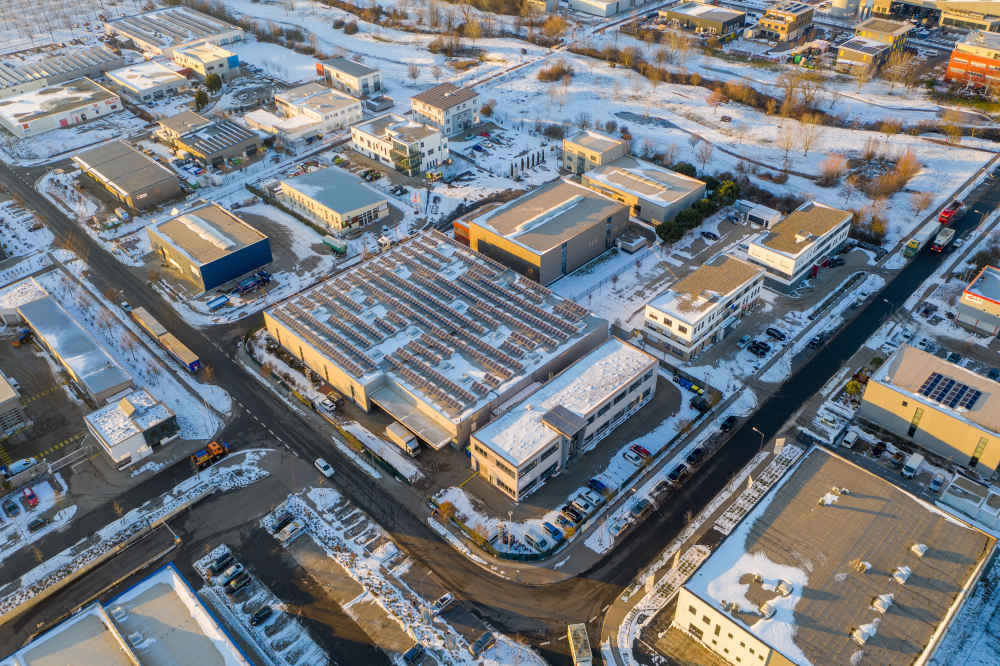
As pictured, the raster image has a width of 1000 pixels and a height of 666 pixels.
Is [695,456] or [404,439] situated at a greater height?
[404,439]

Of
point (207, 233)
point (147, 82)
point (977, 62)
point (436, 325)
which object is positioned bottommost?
point (436, 325)

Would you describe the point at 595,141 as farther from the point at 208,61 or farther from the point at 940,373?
the point at 208,61

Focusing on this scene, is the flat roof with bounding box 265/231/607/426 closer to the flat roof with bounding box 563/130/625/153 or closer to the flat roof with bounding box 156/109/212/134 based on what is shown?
the flat roof with bounding box 563/130/625/153

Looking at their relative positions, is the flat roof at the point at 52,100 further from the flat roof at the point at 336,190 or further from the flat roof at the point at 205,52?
the flat roof at the point at 336,190

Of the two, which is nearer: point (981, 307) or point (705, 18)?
point (981, 307)

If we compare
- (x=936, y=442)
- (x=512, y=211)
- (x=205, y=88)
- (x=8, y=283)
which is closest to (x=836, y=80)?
(x=512, y=211)

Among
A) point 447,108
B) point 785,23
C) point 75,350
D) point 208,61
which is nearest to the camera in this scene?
point 75,350

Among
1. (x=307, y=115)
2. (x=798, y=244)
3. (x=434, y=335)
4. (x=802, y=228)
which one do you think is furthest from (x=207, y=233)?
(x=802, y=228)
